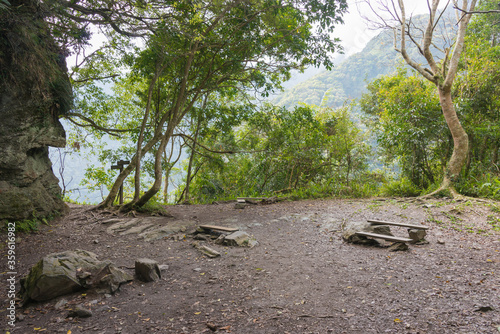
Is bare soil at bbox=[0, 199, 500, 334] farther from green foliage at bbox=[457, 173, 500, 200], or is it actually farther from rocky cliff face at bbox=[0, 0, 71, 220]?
green foliage at bbox=[457, 173, 500, 200]

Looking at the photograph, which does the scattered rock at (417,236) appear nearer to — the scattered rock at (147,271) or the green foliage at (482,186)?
the green foliage at (482,186)

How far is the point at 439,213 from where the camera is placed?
19.2 feet

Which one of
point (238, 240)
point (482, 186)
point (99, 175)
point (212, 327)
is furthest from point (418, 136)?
point (99, 175)

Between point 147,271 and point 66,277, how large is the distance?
33.2 inches

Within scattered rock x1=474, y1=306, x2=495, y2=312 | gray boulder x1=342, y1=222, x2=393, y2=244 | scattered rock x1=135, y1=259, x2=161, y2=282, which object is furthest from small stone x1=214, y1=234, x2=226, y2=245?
scattered rock x1=474, y1=306, x2=495, y2=312

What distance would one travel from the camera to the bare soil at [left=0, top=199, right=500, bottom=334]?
91.0 inches

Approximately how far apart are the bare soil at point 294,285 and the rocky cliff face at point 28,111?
0.90 meters

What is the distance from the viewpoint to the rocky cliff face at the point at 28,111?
4.62 m

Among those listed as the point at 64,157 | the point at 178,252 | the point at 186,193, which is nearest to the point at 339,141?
the point at 186,193

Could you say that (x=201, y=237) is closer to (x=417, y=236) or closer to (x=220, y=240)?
(x=220, y=240)

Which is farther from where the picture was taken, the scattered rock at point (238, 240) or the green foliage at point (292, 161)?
the green foliage at point (292, 161)

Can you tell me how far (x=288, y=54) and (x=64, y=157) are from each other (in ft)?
30.9

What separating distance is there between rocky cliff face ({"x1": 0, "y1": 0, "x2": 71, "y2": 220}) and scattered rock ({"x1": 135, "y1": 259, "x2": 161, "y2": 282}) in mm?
3470

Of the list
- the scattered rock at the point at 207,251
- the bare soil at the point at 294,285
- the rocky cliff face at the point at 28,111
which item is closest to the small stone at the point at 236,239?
the bare soil at the point at 294,285
